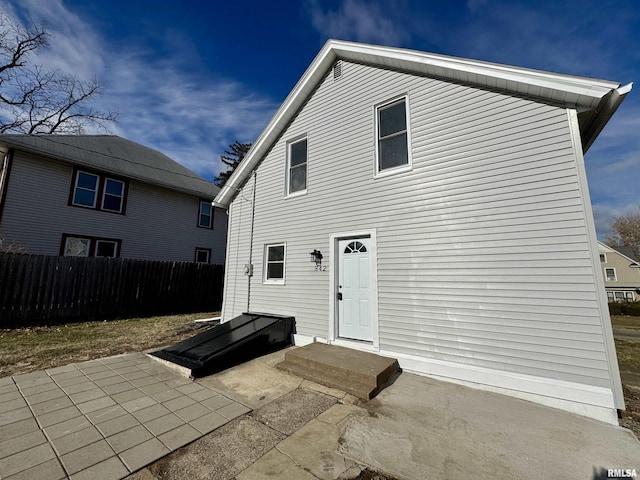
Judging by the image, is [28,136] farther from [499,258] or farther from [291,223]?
[499,258]

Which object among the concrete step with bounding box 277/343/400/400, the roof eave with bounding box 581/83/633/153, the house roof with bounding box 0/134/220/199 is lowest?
the concrete step with bounding box 277/343/400/400

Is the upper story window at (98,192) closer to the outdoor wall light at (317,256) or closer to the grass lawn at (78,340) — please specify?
the grass lawn at (78,340)

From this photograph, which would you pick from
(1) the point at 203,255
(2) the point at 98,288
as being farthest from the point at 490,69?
(1) the point at 203,255

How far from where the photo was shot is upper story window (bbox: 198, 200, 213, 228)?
15.6m

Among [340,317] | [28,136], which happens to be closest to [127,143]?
[28,136]

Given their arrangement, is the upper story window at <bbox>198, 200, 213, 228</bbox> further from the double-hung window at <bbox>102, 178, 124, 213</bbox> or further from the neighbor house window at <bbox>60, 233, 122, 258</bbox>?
the neighbor house window at <bbox>60, 233, 122, 258</bbox>

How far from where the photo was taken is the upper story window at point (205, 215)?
51.3 ft

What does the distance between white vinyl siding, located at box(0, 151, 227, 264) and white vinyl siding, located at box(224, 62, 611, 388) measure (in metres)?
10.9

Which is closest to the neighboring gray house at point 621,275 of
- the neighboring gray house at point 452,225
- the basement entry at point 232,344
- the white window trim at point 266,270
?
the neighboring gray house at point 452,225

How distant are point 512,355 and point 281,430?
3.38 m

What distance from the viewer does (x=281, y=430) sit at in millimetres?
2773

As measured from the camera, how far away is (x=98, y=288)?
916 centimetres

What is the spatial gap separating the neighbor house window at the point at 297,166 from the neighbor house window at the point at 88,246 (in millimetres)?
10257

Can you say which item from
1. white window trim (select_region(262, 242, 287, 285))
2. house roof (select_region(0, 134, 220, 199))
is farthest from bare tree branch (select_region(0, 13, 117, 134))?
white window trim (select_region(262, 242, 287, 285))
